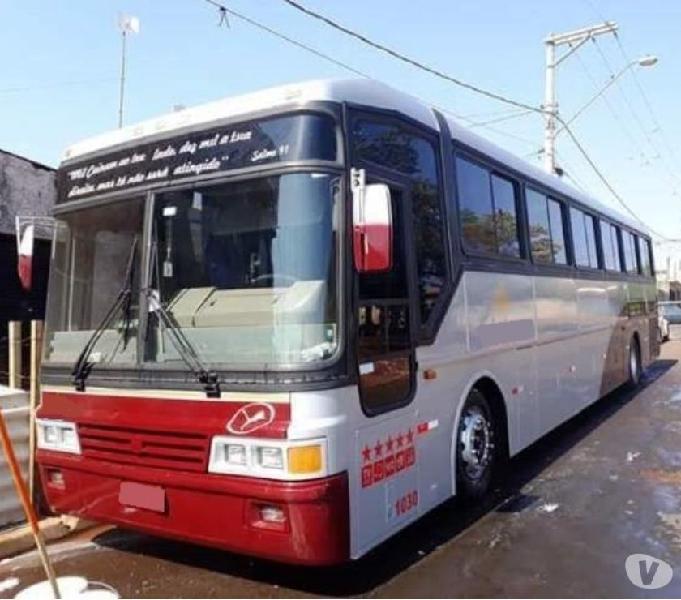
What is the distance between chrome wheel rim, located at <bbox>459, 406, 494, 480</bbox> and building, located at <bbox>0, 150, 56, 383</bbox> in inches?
200

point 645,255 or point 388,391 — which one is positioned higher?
point 645,255

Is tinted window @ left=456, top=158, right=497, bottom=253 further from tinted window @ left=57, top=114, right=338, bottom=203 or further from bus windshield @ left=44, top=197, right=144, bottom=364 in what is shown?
bus windshield @ left=44, top=197, right=144, bottom=364

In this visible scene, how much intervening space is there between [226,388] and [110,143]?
6.72 feet

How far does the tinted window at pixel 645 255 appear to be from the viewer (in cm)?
1347

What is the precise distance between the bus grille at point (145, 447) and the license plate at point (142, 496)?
5.3 inches

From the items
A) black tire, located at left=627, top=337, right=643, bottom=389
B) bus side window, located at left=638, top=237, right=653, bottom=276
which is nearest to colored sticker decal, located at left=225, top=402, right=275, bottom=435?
black tire, located at left=627, top=337, right=643, bottom=389

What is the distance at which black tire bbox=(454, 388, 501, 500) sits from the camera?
17.8 ft

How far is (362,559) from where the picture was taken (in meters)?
4.60

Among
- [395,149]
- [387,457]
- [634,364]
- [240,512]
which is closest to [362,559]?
[387,457]

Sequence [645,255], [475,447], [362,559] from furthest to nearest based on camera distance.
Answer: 1. [645,255]
2. [475,447]
3. [362,559]

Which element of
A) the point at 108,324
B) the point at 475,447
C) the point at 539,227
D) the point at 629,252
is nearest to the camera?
the point at 108,324

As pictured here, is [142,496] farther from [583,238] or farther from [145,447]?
[583,238]

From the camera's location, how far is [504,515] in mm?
5543

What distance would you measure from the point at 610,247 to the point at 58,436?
880 cm
